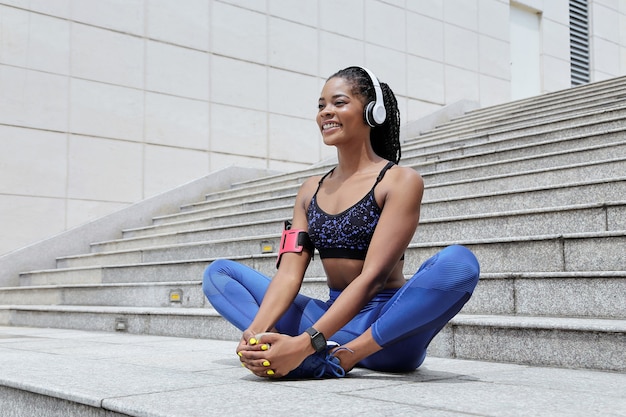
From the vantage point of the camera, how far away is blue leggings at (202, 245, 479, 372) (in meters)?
2.80

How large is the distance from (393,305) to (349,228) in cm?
40

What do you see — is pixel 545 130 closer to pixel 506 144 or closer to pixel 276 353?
pixel 506 144

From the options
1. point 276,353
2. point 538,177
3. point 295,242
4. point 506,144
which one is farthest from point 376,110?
point 506,144

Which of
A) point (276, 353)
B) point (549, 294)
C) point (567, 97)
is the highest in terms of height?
point (567, 97)

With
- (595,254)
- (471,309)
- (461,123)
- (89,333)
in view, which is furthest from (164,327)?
(461,123)

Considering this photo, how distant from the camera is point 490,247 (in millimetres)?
4793

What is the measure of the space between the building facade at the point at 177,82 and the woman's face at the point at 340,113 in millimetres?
7573

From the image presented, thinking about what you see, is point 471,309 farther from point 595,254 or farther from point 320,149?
point 320,149

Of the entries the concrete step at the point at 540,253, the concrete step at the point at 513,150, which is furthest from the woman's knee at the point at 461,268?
the concrete step at the point at 513,150

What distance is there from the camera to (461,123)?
487 inches

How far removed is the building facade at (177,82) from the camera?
9953mm

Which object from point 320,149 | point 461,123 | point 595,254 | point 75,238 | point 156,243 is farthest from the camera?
point 320,149

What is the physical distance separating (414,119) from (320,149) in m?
2.51

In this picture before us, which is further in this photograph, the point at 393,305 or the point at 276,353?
the point at 393,305
